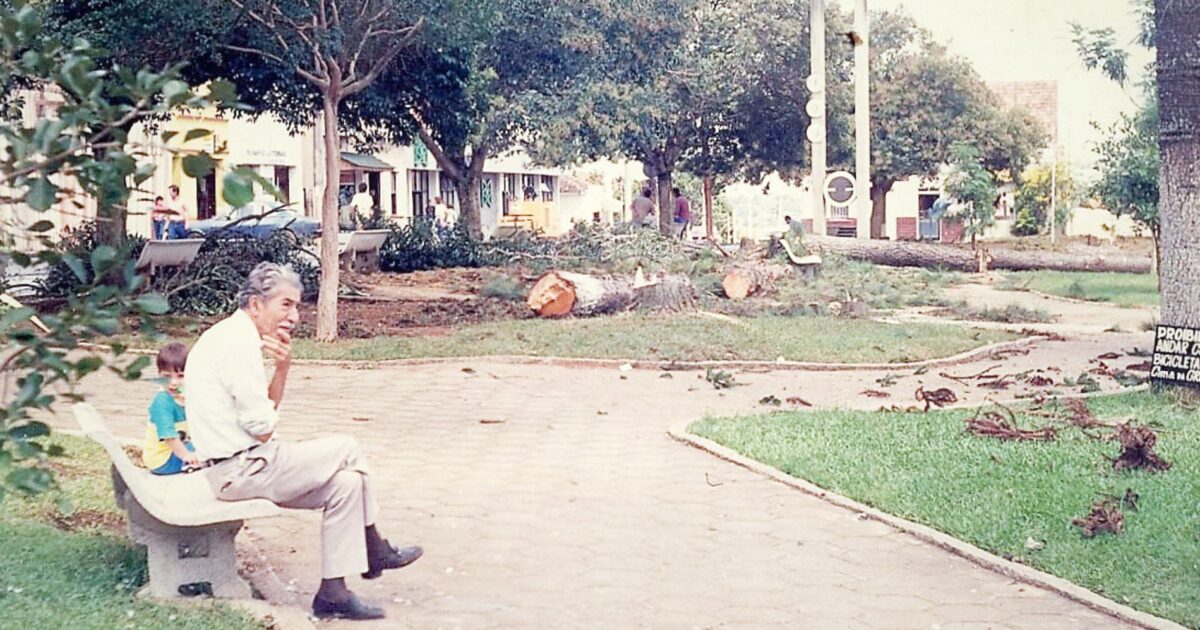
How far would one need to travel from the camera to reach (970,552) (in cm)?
624

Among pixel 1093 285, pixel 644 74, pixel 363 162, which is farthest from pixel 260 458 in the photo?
pixel 363 162

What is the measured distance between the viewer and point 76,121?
2.86 m

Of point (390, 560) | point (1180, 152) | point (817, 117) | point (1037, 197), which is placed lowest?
point (390, 560)

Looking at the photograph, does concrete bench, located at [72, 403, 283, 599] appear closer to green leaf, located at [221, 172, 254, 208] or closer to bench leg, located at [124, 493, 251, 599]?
bench leg, located at [124, 493, 251, 599]

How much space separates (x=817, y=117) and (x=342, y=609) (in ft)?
68.2

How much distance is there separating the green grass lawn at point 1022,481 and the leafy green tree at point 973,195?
20473 millimetres

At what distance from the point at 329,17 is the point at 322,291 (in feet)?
9.46

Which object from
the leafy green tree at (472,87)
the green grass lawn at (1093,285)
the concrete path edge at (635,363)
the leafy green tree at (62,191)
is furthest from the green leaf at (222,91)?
the green grass lawn at (1093,285)

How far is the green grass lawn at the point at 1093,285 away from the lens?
22042 millimetres

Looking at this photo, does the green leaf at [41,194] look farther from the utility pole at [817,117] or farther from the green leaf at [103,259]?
the utility pole at [817,117]

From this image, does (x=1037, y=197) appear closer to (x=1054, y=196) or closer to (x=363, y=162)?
(x=1054, y=196)

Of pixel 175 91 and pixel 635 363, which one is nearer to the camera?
pixel 175 91

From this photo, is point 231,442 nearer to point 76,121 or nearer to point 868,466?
point 76,121

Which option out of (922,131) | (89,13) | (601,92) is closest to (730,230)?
(922,131)
